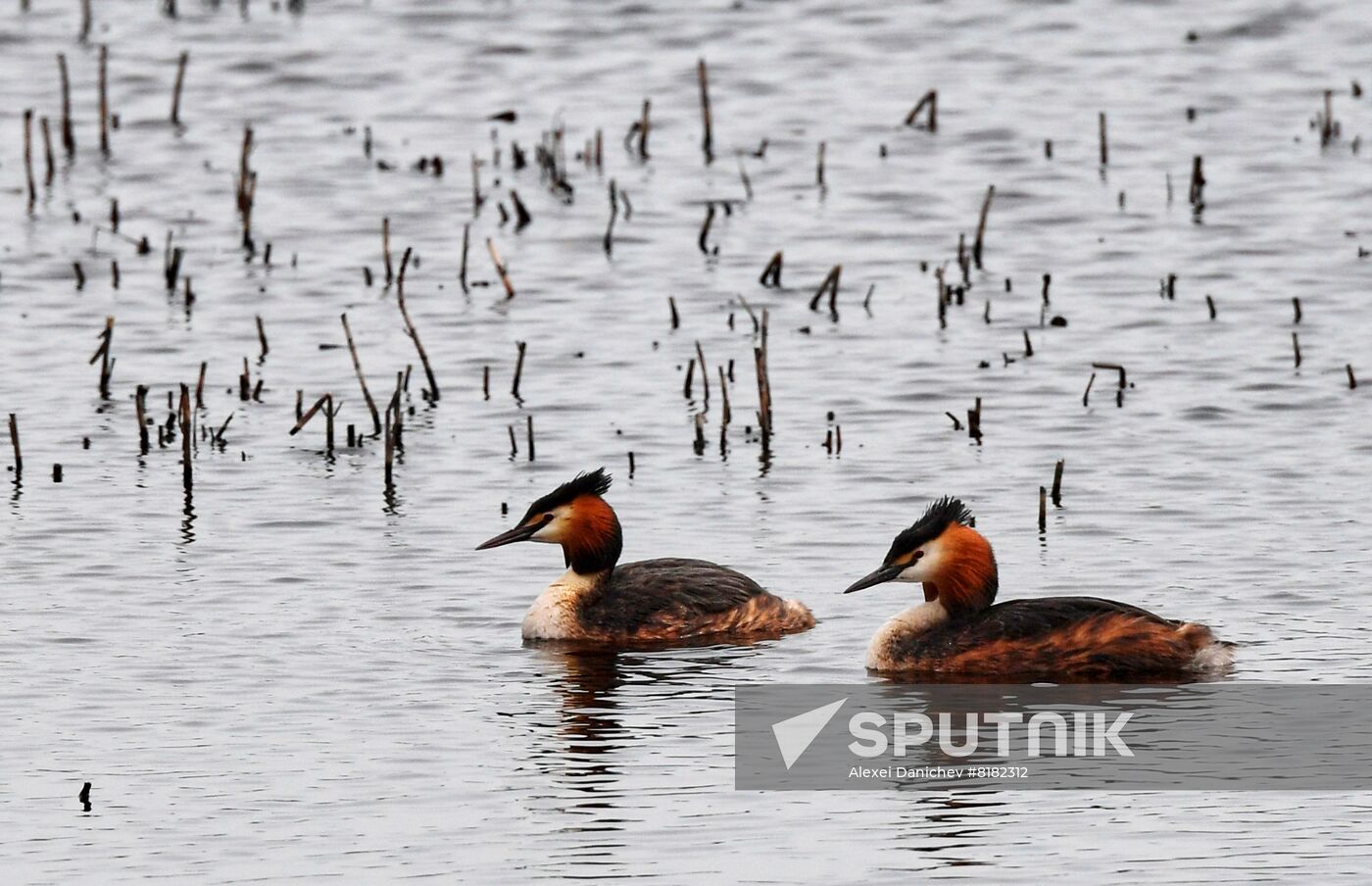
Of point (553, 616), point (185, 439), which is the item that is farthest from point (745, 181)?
point (553, 616)

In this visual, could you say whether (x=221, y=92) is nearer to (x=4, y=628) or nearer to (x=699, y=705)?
(x=4, y=628)

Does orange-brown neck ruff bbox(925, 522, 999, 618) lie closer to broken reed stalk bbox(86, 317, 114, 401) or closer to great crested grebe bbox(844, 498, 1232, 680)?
great crested grebe bbox(844, 498, 1232, 680)

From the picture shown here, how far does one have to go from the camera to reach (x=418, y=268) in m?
24.6

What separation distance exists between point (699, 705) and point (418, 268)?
491 inches

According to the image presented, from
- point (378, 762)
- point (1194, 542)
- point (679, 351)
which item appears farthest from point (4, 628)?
point (679, 351)

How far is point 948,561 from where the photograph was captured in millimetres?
13648

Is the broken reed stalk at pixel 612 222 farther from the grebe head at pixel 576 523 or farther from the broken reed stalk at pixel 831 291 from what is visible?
the grebe head at pixel 576 523

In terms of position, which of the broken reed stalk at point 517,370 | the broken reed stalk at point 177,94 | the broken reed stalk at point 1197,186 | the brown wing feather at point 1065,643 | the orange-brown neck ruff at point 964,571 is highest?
the broken reed stalk at point 177,94

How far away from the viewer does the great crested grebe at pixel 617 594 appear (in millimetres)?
14148

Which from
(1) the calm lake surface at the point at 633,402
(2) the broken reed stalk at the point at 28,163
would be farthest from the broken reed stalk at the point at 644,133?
(2) the broken reed stalk at the point at 28,163

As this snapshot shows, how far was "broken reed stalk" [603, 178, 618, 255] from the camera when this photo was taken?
2511cm

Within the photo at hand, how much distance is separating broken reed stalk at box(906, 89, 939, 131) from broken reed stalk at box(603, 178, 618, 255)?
13.1 ft

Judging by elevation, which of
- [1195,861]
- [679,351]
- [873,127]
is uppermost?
[873,127]

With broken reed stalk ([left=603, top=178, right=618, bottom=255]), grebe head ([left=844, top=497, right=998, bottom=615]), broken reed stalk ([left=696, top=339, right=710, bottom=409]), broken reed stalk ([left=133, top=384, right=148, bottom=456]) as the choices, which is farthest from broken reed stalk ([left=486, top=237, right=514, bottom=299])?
grebe head ([left=844, top=497, right=998, bottom=615])
